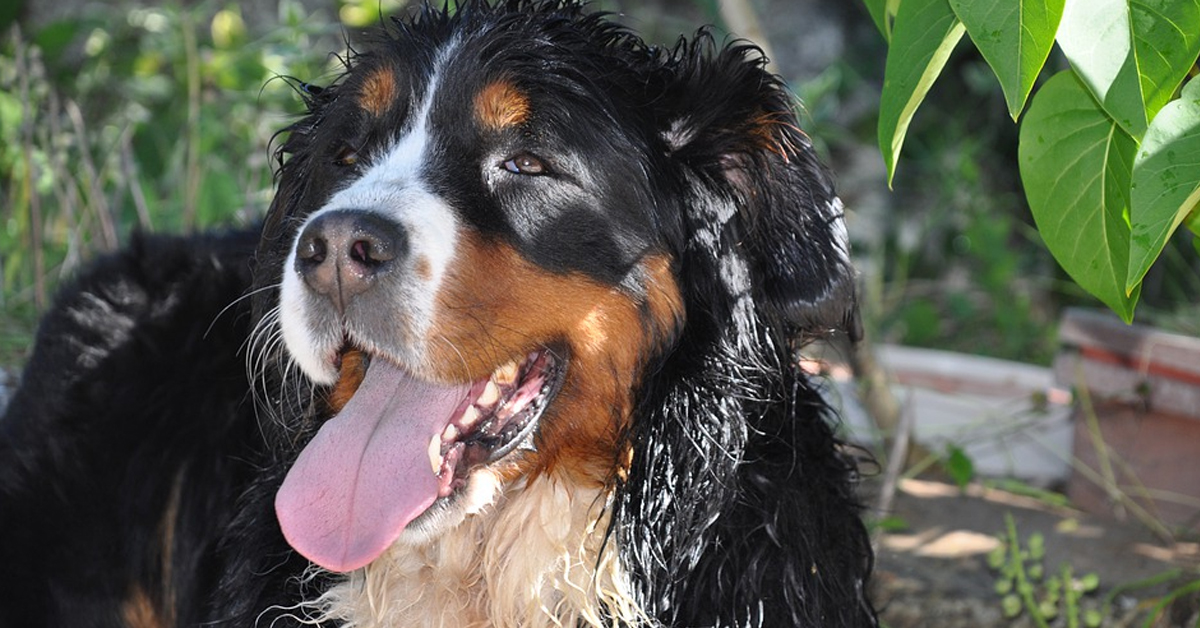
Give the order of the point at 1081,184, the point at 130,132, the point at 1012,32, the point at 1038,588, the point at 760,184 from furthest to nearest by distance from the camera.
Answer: the point at 130,132 → the point at 1038,588 → the point at 760,184 → the point at 1081,184 → the point at 1012,32

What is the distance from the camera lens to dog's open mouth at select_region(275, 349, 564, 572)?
2.33m

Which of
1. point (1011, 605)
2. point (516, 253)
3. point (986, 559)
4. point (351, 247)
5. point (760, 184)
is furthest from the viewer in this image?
point (986, 559)

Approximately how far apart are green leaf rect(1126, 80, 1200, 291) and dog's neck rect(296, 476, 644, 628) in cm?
111

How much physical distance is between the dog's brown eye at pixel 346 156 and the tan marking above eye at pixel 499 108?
0.30 m

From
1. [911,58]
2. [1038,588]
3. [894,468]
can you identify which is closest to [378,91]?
[911,58]

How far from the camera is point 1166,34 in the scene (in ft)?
5.94

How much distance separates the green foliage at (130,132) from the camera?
4.65 meters

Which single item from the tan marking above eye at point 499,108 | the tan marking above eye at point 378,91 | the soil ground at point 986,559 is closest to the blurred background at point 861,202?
the soil ground at point 986,559

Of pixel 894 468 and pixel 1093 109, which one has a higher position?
pixel 1093 109

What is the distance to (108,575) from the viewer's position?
3062 mm

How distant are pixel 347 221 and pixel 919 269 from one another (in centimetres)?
570

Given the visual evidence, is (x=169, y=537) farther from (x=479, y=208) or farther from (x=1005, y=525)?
(x=1005, y=525)

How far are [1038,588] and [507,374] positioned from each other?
1896mm

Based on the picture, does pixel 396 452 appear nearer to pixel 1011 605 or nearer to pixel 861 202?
pixel 1011 605
